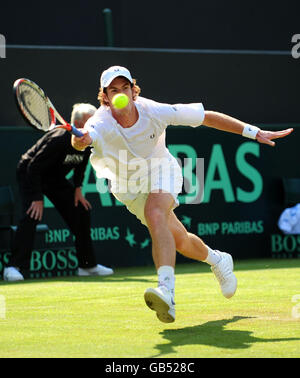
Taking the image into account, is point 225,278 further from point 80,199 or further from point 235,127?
point 80,199

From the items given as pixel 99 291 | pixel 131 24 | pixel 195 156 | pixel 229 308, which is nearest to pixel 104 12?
pixel 131 24

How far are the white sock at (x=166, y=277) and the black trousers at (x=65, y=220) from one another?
380 centimetres

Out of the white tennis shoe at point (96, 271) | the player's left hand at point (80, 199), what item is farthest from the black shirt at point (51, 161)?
the white tennis shoe at point (96, 271)

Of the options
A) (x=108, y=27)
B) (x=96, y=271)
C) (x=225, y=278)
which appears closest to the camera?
(x=225, y=278)

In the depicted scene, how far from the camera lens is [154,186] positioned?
5.50m

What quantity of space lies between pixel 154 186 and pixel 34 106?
2.93 ft

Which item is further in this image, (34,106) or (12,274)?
(12,274)

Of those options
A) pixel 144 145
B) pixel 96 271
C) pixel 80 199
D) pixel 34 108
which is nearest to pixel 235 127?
pixel 144 145

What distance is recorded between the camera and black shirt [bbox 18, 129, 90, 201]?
8.51 metres

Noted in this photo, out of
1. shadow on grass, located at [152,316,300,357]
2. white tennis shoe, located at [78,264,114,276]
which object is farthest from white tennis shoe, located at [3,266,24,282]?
shadow on grass, located at [152,316,300,357]

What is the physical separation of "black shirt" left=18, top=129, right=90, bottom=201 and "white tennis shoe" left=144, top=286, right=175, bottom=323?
3853 millimetres

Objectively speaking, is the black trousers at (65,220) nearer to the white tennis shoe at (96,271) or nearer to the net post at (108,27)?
the white tennis shoe at (96,271)

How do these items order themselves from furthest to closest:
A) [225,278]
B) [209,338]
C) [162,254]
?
[225,278]
[162,254]
[209,338]
